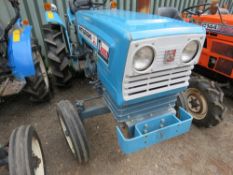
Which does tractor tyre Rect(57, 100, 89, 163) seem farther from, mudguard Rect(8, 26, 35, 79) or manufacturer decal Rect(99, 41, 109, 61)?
mudguard Rect(8, 26, 35, 79)

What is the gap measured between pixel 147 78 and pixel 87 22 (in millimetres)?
913

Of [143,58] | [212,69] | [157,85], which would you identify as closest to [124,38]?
[143,58]

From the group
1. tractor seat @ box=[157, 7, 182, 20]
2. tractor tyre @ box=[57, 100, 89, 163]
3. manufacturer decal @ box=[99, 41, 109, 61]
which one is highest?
tractor seat @ box=[157, 7, 182, 20]

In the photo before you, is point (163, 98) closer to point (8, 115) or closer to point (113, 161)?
point (113, 161)

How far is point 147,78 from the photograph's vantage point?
118 centimetres

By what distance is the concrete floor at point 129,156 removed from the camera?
1771 mm

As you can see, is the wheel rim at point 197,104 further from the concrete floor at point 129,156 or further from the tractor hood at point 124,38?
the tractor hood at point 124,38

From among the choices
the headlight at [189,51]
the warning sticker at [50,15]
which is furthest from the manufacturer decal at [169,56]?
the warning sticker at [50,15]

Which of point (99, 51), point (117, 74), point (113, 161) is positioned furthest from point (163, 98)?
point (113, 161)

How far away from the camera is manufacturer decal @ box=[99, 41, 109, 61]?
1254 mm

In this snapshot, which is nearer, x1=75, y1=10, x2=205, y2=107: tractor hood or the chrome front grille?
x1=75, y1=10, x2=205, y2=107: tractor hood

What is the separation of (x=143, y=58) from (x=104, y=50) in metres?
0.34

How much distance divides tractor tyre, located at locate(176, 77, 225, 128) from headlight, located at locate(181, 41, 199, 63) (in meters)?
0.64

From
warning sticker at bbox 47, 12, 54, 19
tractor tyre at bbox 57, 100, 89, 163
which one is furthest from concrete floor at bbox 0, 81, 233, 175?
warning sticker at bbox 47, 12, 54, 19
